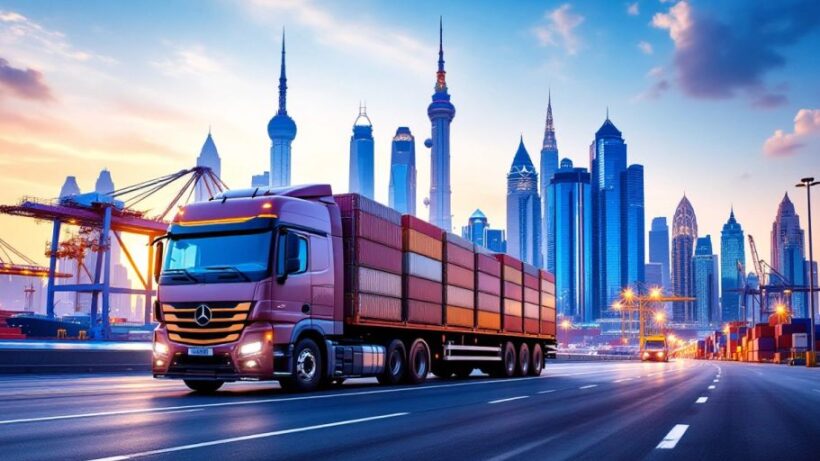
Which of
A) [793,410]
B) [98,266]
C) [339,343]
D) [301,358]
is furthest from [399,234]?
[98,266]

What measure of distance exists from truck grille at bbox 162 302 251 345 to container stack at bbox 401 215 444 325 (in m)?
7.16

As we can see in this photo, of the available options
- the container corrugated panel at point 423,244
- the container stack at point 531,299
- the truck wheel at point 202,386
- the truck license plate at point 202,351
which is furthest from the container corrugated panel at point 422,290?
the container stack at point 531,299

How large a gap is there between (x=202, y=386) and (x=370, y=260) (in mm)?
5079

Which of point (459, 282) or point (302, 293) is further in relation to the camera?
point (459, 282)

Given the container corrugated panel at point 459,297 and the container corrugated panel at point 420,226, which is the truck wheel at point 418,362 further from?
the container corrugated panel at point 420,226

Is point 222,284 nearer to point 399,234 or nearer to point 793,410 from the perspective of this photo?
point 399,234

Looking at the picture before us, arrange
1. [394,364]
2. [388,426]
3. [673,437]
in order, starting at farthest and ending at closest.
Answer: [394,364] < [388,426] < [673,437]

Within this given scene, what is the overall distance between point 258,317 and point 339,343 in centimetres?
356

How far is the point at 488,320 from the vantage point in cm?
2903

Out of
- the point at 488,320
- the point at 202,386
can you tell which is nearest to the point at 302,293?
A: the point at 202,386

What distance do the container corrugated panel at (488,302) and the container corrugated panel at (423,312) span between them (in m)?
3.58

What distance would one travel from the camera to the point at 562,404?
15.6 meters

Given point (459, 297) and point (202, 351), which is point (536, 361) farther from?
point (202, 351)

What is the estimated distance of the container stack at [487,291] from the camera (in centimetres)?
2856
